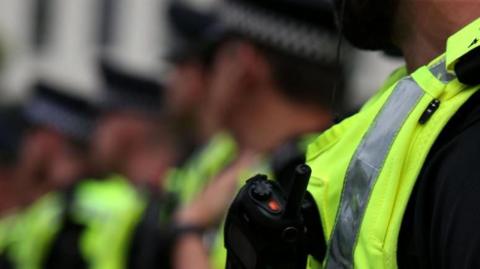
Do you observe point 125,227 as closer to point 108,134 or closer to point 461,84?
point 108,134

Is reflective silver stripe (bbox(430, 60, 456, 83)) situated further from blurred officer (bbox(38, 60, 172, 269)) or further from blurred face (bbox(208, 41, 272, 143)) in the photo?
blurred officer (bbox(38, 60, 172, 269))

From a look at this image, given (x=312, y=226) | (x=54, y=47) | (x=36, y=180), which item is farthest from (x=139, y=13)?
(x=312, y=226)

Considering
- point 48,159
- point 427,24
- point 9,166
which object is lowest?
point 9,166

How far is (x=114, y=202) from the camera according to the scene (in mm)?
5543

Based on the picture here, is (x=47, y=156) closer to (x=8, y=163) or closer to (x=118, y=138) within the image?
(x=118, y=138)

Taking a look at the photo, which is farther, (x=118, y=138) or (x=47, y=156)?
(x=47, y=156)

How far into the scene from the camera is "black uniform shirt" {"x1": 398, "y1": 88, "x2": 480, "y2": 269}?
1.49 meters

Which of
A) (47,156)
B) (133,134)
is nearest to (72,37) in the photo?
(47,156)

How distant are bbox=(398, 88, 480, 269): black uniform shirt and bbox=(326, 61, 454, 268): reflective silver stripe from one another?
81 mm

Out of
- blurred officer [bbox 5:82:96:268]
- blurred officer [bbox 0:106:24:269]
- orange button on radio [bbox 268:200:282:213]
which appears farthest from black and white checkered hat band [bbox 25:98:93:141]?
orange button on radio [bbox 268:200:282:213]

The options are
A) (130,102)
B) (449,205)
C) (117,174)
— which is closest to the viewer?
(449,205)

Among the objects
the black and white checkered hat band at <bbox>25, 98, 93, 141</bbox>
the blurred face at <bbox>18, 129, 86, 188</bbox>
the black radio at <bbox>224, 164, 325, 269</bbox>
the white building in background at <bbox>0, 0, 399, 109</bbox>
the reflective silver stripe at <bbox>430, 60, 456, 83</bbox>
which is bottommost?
the white building in background at <bbox>0, 0, 399, 109</bbox>

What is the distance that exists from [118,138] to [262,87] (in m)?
2.84

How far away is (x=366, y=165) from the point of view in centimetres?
170
